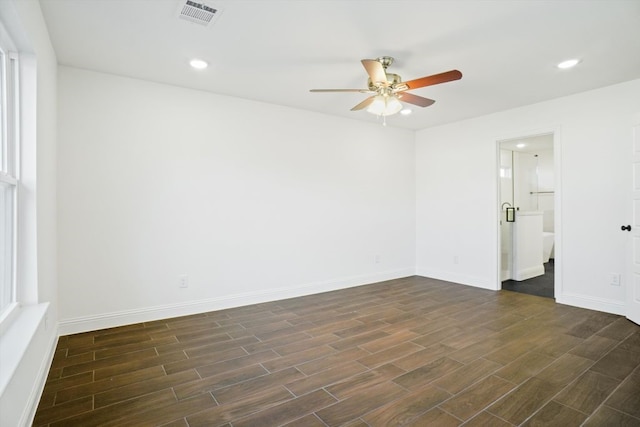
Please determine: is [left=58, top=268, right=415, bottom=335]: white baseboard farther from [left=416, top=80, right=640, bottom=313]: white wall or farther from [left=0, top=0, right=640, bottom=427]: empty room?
[left=416, top=80, right=640, bottom=313]: white wall

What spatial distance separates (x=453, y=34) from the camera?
2578 mm

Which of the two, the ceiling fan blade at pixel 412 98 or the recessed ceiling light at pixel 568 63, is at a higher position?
the recessed ceiling light at pixel 568 63

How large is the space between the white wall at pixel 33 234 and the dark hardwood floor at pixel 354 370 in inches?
11.8

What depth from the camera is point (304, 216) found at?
15.0 feet

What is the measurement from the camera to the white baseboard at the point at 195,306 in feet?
10.4

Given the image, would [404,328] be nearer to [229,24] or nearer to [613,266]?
[613,266]

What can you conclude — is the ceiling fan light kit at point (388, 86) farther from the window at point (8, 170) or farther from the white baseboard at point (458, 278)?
the white baseboard at point (458, 278)

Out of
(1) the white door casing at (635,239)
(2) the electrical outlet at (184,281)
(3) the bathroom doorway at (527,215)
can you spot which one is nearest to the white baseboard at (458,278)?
(3) the bathroom doorway at (527,215)

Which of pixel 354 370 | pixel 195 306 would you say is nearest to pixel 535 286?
pixel 354 370

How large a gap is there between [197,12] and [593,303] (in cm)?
486

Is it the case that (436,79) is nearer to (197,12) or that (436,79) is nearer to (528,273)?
(197,12)

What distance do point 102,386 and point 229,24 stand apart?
8.65 ft

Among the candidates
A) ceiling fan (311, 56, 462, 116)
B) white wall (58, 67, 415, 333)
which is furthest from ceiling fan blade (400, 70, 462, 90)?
white wall (58, 67, 415, 333)

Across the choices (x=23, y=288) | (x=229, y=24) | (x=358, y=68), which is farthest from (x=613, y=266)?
(x=23, y=288)
